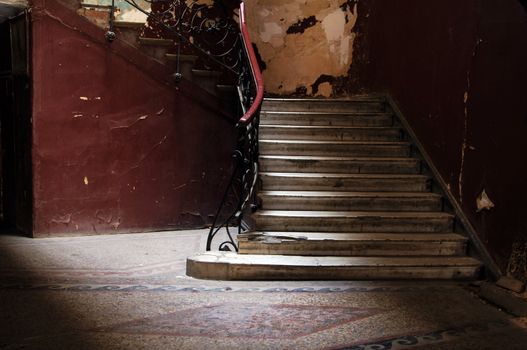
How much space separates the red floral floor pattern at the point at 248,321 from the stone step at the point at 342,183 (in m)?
1.73

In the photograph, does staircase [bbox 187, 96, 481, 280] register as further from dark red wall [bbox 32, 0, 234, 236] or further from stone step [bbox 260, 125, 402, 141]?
dark red wall [bbox 32, 0, 234, 236]

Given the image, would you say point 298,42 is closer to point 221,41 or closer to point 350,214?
point 221,41

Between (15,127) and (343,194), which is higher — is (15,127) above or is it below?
above

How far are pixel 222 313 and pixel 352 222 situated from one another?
160 centimetres

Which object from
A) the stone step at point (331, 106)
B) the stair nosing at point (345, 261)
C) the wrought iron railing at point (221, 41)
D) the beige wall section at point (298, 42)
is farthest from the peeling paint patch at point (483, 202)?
the beige wall section at point (298, 42)

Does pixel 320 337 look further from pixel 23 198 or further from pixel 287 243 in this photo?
pixel 23 198

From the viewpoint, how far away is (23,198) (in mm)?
5562

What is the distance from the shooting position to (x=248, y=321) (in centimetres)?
307

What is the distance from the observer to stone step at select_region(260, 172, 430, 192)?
4.92 m

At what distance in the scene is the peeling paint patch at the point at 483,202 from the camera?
158 inches

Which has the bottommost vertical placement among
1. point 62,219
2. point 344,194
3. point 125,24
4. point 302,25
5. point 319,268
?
point 319,268

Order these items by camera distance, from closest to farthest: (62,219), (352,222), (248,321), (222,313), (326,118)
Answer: (248,321) → (222,313) → (352,222) → (62,219) → (326,118)

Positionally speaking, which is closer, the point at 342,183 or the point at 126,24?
the point at 342,183

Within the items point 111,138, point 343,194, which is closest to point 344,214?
point 343,194
